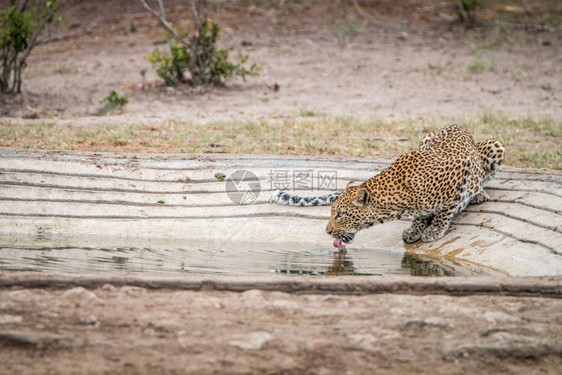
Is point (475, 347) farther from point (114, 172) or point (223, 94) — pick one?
point (223, 94)

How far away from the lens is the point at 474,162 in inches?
336

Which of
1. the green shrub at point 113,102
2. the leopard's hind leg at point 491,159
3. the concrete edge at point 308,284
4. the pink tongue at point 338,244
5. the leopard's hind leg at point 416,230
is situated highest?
the leopard's hind leg at point 491,159

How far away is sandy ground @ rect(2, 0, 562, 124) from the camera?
1420 cm

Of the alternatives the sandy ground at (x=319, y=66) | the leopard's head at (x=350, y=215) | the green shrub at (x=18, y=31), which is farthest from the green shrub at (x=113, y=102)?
the leopard's head at (x=350, y=215)

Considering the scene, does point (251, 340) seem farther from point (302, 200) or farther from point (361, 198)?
point (302, 200)

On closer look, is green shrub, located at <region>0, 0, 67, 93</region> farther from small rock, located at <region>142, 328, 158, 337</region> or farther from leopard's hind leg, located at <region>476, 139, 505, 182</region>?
small rock, located at <region>142, 328, 158, 337</region>

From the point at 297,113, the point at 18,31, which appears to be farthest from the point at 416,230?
the point at 18,31

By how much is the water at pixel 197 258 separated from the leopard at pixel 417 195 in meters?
0.30

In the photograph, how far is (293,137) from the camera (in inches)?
463

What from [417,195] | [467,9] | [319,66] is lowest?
[417,195]

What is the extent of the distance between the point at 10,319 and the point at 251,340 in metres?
1.42

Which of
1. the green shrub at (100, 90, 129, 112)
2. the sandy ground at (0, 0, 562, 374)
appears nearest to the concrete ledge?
the sandy ground at (0, 0, 562, 374)

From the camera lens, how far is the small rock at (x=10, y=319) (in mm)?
5070

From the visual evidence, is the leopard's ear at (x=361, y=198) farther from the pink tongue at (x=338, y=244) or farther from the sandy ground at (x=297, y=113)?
the sandy ground at (x=297, y=113)
